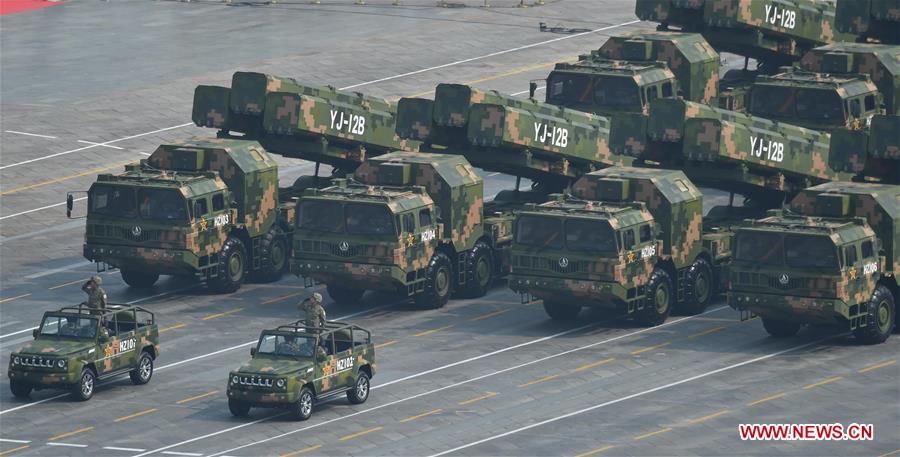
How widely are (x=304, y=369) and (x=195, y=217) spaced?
47.5 ft

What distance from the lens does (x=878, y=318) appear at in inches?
2493

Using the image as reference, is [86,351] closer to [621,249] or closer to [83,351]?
[83,351]

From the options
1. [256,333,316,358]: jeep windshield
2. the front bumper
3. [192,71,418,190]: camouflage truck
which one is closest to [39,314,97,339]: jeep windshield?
[256,333,316,358]: jeep windshield

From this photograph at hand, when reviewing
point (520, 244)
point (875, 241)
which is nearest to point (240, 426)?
point (520, 244)

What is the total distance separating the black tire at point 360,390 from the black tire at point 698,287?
12.9 m

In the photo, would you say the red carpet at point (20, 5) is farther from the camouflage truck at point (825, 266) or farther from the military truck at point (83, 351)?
the camouflage truck at point (825, 266)

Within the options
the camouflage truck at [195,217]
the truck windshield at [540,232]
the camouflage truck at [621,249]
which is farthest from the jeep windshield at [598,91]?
the truck windshield at [540,232]

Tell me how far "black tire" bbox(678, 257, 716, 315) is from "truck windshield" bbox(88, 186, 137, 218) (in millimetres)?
16137

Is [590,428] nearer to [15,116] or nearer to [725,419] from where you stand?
[725,419]

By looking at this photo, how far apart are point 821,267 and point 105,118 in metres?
39.1

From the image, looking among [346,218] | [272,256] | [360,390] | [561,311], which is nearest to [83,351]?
[360,390]

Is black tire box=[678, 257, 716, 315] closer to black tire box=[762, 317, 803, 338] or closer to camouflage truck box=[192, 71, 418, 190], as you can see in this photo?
black tire box=[762, 317, 803, 338]

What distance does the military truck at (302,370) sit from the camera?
180 feet

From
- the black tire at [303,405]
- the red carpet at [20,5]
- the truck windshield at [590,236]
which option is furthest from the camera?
the red carpet at [20,5]
